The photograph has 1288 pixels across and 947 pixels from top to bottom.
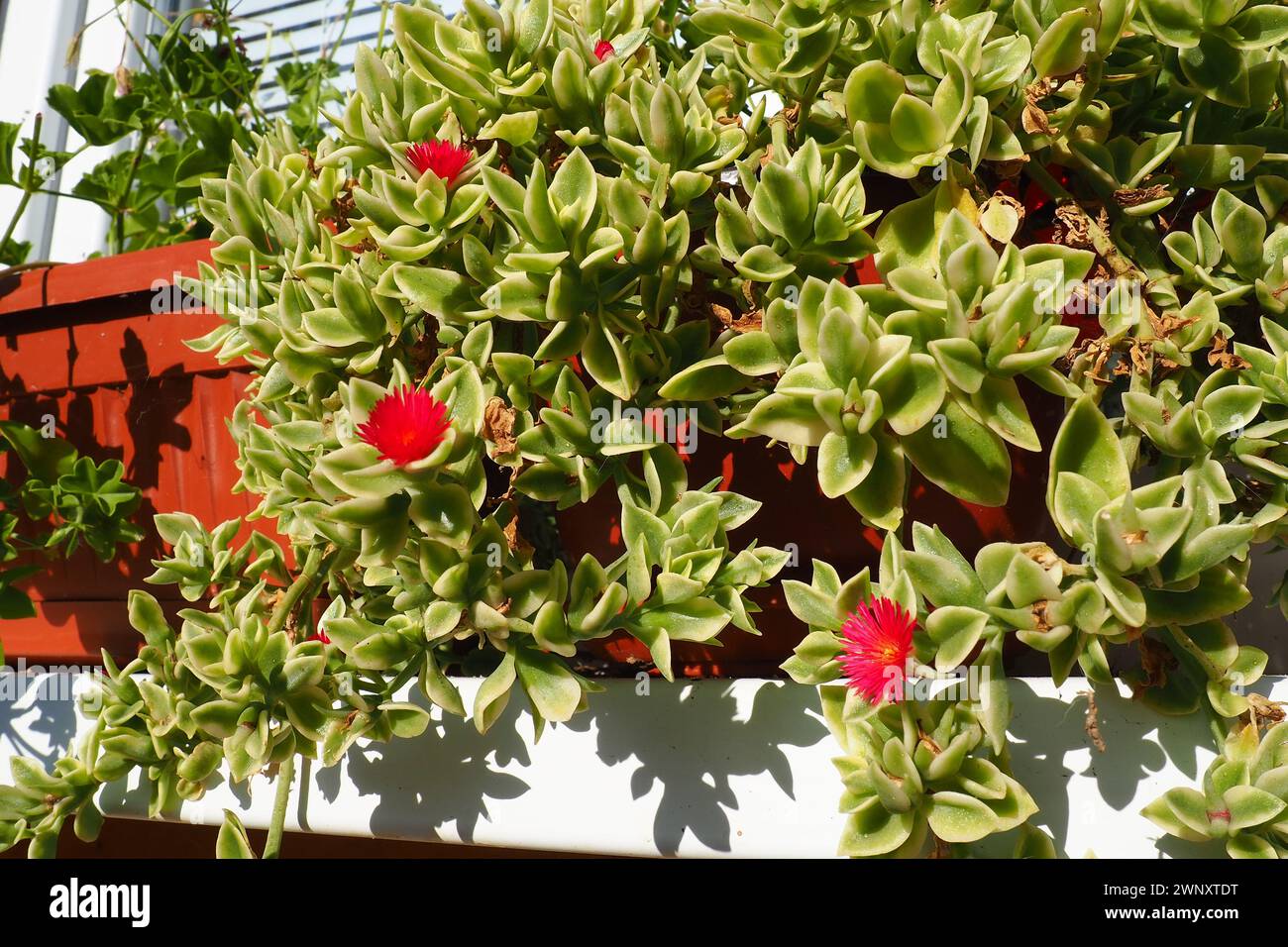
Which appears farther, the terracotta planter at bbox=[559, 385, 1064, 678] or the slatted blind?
the slatted blind

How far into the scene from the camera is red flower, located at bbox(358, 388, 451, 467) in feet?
1.44

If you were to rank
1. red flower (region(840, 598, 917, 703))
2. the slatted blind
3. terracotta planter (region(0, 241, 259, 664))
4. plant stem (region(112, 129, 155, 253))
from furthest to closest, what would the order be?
1. the slatted blind
2. plant stem (region(112, 129, 155, 253))
3. terracotta planter (region(0, 241, 259, 664))
4. red flower (region(840, 598, 917, 703))

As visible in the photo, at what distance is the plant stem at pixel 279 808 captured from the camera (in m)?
0.56

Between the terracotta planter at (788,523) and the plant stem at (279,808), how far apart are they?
0.66 feet

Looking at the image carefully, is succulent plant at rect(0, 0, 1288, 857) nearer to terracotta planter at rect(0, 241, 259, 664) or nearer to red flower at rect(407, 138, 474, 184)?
red flower at rect(407, 138, 474, 184)

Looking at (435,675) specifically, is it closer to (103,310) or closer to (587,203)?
(587,203)

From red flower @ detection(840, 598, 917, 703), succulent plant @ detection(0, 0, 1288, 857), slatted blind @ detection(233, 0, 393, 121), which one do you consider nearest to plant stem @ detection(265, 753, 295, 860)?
succulent plant @ detection(0, 0, 1288, 857)

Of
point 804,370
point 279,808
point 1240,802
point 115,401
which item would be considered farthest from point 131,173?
→ point 1240,802

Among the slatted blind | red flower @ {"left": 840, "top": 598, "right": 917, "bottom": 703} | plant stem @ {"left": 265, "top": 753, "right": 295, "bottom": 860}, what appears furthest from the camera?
the slatted blind

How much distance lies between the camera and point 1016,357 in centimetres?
42
